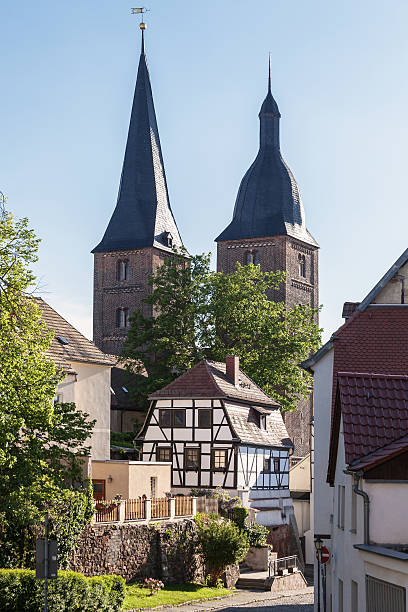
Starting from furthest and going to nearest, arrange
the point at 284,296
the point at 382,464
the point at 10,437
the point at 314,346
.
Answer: the point at 284,296
the point at 314,346
the point at 10,437
the point at 382,464

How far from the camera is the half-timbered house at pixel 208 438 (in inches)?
1758

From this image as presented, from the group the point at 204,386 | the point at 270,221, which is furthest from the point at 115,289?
the point at 204,386

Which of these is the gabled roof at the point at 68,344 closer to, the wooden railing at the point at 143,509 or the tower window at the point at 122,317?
the wooden railing at the point at 143,509

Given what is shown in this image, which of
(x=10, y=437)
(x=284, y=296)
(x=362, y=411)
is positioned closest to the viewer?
(x=362, y=411)

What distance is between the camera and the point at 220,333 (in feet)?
201

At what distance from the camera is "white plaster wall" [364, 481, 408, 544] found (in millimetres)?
16031

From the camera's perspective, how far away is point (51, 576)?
1880 centimetres

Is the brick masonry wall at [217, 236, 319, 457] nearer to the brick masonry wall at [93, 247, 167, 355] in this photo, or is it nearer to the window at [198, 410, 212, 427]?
the brick masonry wall at [93, 247, 167, 355]

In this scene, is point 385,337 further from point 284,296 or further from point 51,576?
point 284,296

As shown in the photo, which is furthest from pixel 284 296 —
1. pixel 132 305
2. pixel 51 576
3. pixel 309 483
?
pixel 51 576

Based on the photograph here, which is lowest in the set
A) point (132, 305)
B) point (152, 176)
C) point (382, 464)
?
point (382, 464)

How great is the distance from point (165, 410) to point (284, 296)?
35.9 metres

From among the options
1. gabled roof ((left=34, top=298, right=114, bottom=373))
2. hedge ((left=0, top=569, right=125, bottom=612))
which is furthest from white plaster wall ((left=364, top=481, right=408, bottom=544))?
gabled roof ((left=34, top=298, right=114, bottom=373))

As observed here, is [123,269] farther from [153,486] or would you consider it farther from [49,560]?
[49,560]
